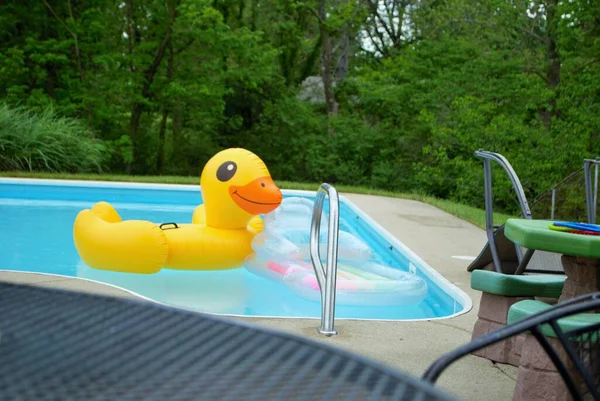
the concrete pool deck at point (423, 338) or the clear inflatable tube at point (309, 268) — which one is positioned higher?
the concrete pool deck at point (423, 338)

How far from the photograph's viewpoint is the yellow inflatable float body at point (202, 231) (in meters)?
5.74

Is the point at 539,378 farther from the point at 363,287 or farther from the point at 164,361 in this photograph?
the point at 363,287

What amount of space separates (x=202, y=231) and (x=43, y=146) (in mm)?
7244

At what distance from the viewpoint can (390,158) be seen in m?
16.0

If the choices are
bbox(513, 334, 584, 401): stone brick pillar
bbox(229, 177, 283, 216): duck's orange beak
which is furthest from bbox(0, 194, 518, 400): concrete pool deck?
bbox(229, 177, 283, 216): duck's orange beak

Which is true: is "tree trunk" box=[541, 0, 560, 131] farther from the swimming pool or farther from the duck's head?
the duck's head

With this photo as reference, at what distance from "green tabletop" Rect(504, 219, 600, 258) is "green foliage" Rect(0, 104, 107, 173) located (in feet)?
33.8

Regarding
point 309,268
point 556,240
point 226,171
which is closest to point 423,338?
point 556,240

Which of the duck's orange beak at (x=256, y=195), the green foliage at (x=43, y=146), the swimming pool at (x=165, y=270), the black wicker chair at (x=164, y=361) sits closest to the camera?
the black wicker chair at (x=164, y=361)

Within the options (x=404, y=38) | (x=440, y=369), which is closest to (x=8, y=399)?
A: (x=440, y=369)

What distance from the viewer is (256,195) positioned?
20.0 ft

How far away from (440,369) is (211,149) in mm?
16070

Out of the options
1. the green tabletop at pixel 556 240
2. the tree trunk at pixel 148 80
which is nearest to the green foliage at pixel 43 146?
the tree trunk at pixel 148 80

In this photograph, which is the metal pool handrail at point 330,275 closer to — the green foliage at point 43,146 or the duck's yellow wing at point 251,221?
the duck's yellow wing at point 251,221
